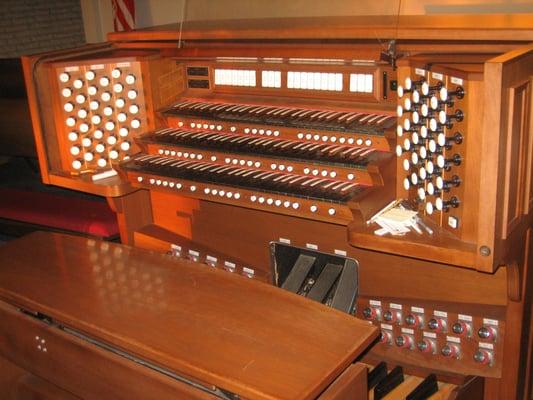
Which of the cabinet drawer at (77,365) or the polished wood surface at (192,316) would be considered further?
the cabinet drawer at (77,365)

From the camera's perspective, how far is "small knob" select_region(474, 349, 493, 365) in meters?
2.44

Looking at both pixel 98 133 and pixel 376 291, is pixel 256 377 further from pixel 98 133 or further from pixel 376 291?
pixel 98 133

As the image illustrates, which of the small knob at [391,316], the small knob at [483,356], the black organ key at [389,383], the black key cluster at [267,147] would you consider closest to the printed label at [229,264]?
the black key cluster at [267,147]

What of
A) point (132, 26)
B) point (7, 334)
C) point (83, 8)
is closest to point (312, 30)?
point (7, 334)

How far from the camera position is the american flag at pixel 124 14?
664cm

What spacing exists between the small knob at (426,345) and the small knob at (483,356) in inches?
6.6

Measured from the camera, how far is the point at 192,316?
6.98ft

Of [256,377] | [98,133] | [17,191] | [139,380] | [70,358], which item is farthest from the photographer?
[17,191]

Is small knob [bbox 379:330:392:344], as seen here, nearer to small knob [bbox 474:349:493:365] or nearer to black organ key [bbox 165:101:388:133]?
small knob [bbox 474:349:493:365]

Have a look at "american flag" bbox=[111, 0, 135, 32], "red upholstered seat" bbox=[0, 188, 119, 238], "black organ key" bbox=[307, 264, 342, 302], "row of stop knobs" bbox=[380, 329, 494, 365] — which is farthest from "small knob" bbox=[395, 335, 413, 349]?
"american flag" bbox=[111, 0, 135, 32]

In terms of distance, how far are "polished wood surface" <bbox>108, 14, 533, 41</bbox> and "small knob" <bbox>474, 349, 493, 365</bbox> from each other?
1090mm

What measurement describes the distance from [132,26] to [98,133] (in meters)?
3.79

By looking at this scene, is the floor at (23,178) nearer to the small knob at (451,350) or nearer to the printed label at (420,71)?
the small knob at (451,350)

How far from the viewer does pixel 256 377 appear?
1.78 meters
